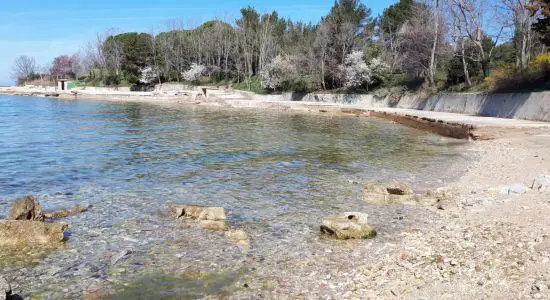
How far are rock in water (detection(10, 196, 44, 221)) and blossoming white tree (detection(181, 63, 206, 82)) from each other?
84.9m

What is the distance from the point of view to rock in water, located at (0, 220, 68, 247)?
28.2 feet

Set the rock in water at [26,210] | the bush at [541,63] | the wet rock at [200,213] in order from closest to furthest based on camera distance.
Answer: the rock in water at [26,210] → the wet rock at [200,213] → the bush at [541,63]

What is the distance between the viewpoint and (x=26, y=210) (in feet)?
32.4

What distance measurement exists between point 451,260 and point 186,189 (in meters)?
8.53

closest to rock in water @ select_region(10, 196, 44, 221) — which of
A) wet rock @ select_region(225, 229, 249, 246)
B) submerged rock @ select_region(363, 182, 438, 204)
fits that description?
wet rock @ select_region(225, 229, 249, 246)

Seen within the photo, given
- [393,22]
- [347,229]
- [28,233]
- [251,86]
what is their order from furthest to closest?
[251,86] < [393,22] < [347,229] < [28,233]

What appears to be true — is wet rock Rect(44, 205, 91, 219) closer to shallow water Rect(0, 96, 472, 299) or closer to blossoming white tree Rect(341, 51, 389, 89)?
shallow water Rect(0, 96, 472, 299)

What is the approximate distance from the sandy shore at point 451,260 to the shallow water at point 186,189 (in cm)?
79

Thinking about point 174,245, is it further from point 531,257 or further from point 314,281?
point 531,257

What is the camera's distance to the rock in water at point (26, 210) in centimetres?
977

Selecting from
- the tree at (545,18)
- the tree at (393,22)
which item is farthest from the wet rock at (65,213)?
the tree at (393,22)

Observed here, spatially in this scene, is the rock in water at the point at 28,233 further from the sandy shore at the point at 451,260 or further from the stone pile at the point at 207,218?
the sandy shore at the point at 451,260

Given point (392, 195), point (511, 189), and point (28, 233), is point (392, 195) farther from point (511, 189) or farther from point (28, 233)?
point (28, 233)

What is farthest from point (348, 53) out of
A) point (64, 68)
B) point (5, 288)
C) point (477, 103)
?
point (64, 68)
